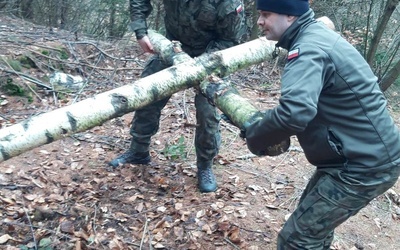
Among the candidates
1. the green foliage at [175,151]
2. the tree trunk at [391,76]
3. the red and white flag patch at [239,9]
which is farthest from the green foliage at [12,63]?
the tree trunk at [391,76]

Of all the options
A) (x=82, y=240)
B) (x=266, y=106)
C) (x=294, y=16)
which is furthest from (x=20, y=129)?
(x=266, y=106)

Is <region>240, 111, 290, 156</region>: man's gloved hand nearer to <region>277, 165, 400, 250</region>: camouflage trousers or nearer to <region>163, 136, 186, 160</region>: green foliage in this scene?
<region>277, 165, 400, 250</region>: camouflage trousers

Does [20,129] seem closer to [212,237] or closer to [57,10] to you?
[212,237]

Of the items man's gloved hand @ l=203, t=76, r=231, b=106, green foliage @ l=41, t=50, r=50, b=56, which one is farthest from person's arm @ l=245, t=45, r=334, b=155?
green foliage @ l=41, t=50, r=50, b=56

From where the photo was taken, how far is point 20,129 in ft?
10.3

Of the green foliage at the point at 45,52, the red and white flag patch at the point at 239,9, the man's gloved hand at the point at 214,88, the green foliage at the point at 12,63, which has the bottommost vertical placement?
the green foliage at the point at 45,52

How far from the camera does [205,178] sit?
4.94 meters

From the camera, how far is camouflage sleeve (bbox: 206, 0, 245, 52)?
14.6 ft

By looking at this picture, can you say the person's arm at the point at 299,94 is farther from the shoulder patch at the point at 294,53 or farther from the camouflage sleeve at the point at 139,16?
the camouflage sleeve at the point at 139,16

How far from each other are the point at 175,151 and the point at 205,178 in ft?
2.72

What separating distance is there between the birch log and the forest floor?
75 centimetres

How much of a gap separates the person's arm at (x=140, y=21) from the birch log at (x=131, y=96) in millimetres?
86

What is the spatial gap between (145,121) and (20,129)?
6.28ft

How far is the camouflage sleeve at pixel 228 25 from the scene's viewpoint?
4.45 m
